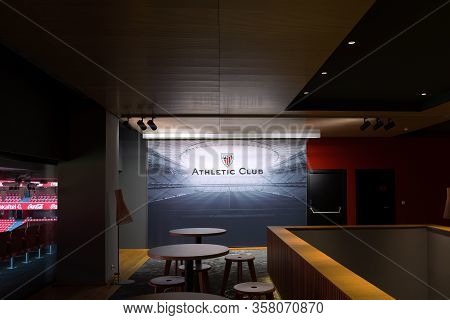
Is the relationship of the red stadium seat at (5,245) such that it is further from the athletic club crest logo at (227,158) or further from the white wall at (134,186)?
the athletic club crest logo at (227,158)

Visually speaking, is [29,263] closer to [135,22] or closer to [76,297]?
[76,297]

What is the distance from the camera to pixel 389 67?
5.32 m

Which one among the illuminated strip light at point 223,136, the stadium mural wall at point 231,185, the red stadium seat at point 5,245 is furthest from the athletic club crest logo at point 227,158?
the red stadium seat at point 5,245

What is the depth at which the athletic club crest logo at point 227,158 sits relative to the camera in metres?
10.4

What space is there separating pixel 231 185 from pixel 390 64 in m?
5.74

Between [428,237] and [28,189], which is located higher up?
[28,189]

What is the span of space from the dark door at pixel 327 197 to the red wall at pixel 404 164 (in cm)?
14

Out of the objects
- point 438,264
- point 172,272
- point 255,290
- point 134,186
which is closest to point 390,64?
point 255,290

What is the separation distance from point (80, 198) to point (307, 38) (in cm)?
432

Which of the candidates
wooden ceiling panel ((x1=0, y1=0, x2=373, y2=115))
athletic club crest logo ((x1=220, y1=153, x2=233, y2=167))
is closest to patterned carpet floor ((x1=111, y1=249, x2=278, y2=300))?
athletic club crest logo ((x1=220, y1=153, x2=233, y2=167))

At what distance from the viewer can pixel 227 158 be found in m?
10.4

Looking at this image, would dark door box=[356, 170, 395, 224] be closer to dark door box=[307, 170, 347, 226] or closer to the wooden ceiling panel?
dark door box=[307, 170, 347, 226]

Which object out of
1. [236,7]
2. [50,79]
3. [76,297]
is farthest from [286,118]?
[236,7]
